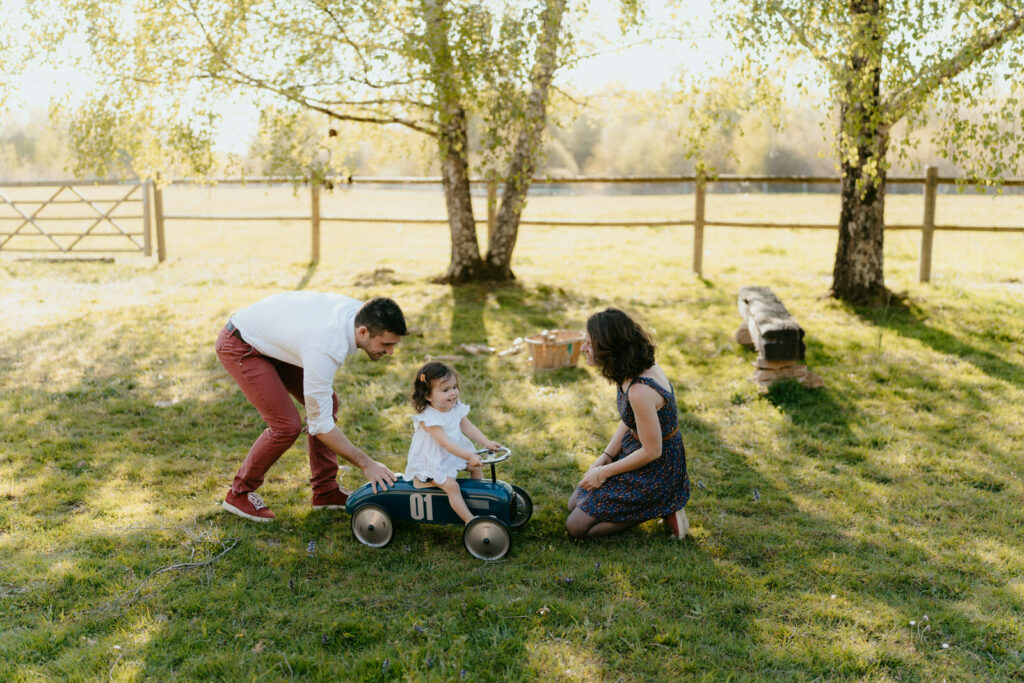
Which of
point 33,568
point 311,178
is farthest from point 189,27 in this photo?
point 33,568

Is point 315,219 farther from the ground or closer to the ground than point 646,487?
farther from the ground

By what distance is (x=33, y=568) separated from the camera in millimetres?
3670

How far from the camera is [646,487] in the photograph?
3.98 meters

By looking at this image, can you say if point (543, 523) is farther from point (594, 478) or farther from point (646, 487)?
point (646, 487)

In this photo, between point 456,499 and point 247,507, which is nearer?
point 456,499

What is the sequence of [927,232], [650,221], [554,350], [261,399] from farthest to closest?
1. [650,221]
2. [927,232]
3. [554,350]
4. [261,399]

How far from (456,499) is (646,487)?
92cm

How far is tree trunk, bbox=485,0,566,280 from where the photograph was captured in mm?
7332

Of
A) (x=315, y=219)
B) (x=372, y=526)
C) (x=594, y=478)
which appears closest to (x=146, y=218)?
(x=315, y=219)

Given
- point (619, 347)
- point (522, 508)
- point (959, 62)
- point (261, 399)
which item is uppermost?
point (959, 62)

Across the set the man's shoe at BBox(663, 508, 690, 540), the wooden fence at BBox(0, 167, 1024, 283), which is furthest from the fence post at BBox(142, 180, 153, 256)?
the man's shoe at BBox(663, 508, 690, 540)

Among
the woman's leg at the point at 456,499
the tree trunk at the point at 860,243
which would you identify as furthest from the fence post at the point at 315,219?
the woman's leg at the point at 456,499

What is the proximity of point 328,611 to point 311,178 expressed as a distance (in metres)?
8.03

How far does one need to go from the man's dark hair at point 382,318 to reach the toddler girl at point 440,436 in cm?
32
